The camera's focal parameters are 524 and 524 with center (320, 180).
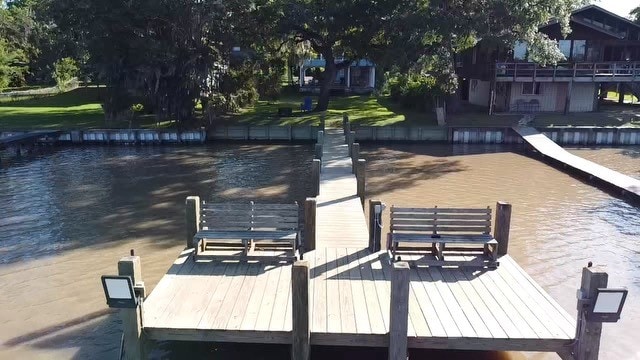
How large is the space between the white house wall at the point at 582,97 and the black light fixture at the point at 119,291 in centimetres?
3396

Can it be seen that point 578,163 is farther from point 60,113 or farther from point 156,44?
point 60,113

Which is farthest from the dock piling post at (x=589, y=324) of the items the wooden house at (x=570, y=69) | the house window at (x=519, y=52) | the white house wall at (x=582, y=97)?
the white house wall at (x=582, y=97)

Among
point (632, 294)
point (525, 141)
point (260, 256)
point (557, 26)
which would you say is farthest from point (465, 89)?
point (260, 256)

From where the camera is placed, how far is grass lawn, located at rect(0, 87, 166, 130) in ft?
101

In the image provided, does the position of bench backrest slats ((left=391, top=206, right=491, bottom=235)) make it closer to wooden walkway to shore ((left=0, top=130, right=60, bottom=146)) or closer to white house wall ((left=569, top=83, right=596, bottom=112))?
wooden walkway to shore ((left=0, top=130, right=60, bottom=146))

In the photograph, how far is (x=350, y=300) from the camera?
24.6 feet

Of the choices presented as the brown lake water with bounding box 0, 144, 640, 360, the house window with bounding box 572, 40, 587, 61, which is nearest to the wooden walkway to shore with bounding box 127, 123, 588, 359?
the brown lake water with bounding box 0, 144, 640, 360

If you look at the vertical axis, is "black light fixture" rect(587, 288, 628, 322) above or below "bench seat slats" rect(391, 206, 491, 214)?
below

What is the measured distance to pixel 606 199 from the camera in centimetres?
1700

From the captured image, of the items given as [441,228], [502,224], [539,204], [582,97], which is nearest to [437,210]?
[441,228]

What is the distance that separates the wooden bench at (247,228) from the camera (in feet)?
29.7

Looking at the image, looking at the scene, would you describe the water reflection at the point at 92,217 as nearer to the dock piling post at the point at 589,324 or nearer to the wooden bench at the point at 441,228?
the wooden bench at the point at 441,228

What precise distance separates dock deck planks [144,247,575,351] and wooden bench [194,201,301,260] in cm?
32

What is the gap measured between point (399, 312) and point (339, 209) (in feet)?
20.9
